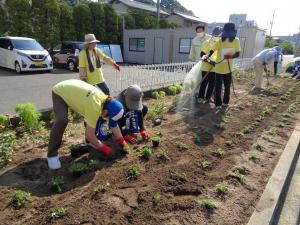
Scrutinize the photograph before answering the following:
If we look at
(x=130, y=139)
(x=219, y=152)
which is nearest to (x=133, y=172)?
(x=130, y=139)

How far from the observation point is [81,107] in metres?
3.38

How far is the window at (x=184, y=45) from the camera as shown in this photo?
1916cm

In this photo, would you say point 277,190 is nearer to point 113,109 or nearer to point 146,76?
point 113,109

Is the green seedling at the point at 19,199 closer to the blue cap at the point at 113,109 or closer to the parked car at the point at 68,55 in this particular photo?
the blue cap at the point at 113,109

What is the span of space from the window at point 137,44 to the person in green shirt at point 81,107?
18.8m

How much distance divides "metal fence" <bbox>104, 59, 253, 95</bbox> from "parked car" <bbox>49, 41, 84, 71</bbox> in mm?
6348

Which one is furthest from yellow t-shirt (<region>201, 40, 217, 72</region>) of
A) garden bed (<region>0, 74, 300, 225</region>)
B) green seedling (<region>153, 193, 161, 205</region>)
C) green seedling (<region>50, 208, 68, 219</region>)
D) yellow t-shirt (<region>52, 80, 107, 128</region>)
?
green seedling (<region>50, 208, 68, 219</region>)

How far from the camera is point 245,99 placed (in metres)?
7.91

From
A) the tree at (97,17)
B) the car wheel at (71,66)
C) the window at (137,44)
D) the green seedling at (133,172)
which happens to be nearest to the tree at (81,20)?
the tree at (97,17)

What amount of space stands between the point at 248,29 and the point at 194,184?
18613mm

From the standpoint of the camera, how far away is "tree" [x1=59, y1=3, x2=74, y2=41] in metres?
18.7

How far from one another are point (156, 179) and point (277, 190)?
4.79ft

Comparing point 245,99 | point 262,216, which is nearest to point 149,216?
point 262,216

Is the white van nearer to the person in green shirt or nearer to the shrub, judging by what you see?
the shrub
